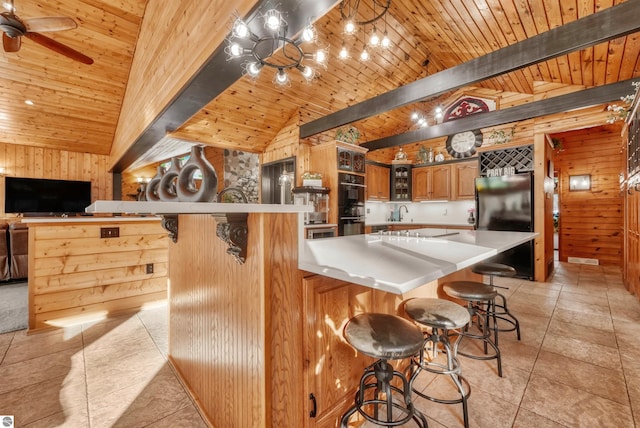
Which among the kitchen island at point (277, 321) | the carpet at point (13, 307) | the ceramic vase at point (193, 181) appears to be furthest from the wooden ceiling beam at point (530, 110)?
the carpet at point (13, 307)

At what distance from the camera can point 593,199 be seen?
585 cm

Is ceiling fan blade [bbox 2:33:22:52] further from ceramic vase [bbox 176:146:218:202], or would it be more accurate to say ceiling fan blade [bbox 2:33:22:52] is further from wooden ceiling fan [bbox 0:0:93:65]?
ceramic vase [bbox 176:146:218:202]

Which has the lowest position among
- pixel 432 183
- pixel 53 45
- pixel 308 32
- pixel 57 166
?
pixel 432 183

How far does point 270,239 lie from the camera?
115cm

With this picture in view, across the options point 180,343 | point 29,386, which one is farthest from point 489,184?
point 29,386

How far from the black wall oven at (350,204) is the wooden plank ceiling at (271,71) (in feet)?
3.80

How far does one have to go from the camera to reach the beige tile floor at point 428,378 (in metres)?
1.58

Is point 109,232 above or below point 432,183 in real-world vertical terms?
below

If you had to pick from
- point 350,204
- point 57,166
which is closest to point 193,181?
point 350,204

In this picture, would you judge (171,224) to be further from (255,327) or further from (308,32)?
(308,32)

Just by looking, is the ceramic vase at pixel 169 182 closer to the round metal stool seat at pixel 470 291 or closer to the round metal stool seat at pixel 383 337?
the round metal stool seat at pixel 383 337

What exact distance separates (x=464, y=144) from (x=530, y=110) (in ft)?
7.11

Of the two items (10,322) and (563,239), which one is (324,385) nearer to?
(10,322)

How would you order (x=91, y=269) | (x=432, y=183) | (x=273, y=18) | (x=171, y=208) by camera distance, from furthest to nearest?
1. (x=432, y=183)
2. (x=91, y=269)
3. (x=273, y=18)
4. (x=171, y=208)
